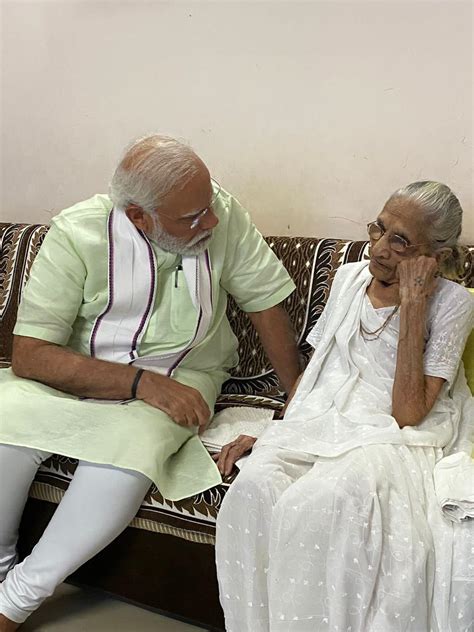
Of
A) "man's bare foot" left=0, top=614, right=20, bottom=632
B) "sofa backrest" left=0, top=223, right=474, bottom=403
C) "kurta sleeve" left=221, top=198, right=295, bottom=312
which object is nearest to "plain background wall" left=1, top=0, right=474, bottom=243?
"sofa backrest" left=0, top=223, right=474, bottom=403

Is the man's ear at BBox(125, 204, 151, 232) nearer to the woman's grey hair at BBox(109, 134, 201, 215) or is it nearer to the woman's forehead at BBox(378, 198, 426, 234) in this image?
the woman's grey hair at BBox(109, 134, 201, 215)

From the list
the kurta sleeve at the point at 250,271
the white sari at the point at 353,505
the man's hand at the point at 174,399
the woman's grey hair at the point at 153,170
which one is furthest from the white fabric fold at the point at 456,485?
the woman's grey hair at the point at 153,170

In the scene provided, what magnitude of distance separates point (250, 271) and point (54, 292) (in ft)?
1.86

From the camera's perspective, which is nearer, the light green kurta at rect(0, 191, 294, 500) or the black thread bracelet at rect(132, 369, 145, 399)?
the light green kurta at rect(0, 191, 294, 500)

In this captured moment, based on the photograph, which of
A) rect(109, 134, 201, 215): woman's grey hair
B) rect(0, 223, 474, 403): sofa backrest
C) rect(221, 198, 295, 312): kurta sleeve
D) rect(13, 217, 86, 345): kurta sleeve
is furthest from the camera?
rect(0, 223, 474, 403): sofa backrest

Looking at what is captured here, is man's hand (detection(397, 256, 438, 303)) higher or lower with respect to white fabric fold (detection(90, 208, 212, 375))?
higher

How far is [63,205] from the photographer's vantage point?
358 cm

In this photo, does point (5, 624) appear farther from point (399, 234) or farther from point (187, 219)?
point (399, 234)

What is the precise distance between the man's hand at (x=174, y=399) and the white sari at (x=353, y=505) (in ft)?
0.86

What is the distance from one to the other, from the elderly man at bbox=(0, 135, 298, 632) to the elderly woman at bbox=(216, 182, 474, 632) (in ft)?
0.81

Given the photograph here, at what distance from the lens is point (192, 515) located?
2.03 meters

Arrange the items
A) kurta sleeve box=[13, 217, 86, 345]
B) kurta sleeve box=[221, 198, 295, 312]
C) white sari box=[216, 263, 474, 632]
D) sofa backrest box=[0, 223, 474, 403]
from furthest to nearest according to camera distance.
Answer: sofa backrest box=[0, 223, 474, 403]
kurta sleeve box=[221, 198, 295, 312]
kurta sleeve box=[13, 217, 86, 345]
white sari box=[216, 263, 474, 632]

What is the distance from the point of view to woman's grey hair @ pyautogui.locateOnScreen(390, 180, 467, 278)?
6.60 feet

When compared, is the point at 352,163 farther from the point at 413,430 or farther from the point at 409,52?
the point at 413,430
